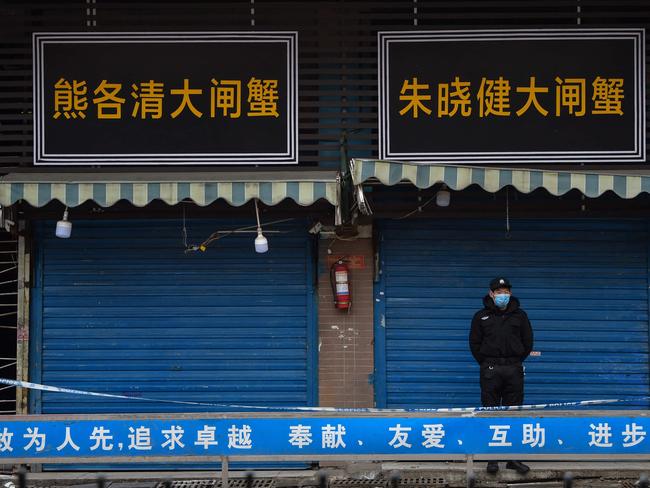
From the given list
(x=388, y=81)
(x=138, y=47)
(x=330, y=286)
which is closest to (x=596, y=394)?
(x=330, y=286)

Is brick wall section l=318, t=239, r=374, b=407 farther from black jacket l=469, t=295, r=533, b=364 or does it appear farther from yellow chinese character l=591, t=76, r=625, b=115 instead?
yellow chinese character l=591, t=76, r=625, b=115

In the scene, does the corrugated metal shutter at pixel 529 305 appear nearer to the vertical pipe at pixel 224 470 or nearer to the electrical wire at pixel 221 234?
the electrical wire at pixel 221 234

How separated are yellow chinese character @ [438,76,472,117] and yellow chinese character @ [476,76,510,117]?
15cm

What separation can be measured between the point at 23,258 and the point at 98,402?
1.95 m

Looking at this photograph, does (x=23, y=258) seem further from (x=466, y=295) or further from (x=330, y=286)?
(x=466, y=295)

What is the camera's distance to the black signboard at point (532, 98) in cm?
913

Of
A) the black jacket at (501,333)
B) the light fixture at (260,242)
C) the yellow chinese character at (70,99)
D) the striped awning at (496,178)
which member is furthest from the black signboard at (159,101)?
the black jacket at (501,333)

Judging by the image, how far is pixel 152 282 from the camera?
945 cm

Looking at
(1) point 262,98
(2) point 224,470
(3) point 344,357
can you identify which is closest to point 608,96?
(1) point 262,98

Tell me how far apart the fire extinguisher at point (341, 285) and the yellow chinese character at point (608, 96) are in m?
3.45

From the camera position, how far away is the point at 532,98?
30.0 ft

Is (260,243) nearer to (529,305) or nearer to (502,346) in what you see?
(502,346)

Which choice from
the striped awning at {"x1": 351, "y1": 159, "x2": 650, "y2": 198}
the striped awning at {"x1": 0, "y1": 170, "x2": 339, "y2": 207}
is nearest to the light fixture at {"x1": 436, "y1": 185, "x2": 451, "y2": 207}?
the striped awning at {"x1": 351, "y1": 159, "x2": 650, "y2": 198}

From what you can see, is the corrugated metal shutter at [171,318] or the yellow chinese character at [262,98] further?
the corrugated metal shutter at [171,318]
